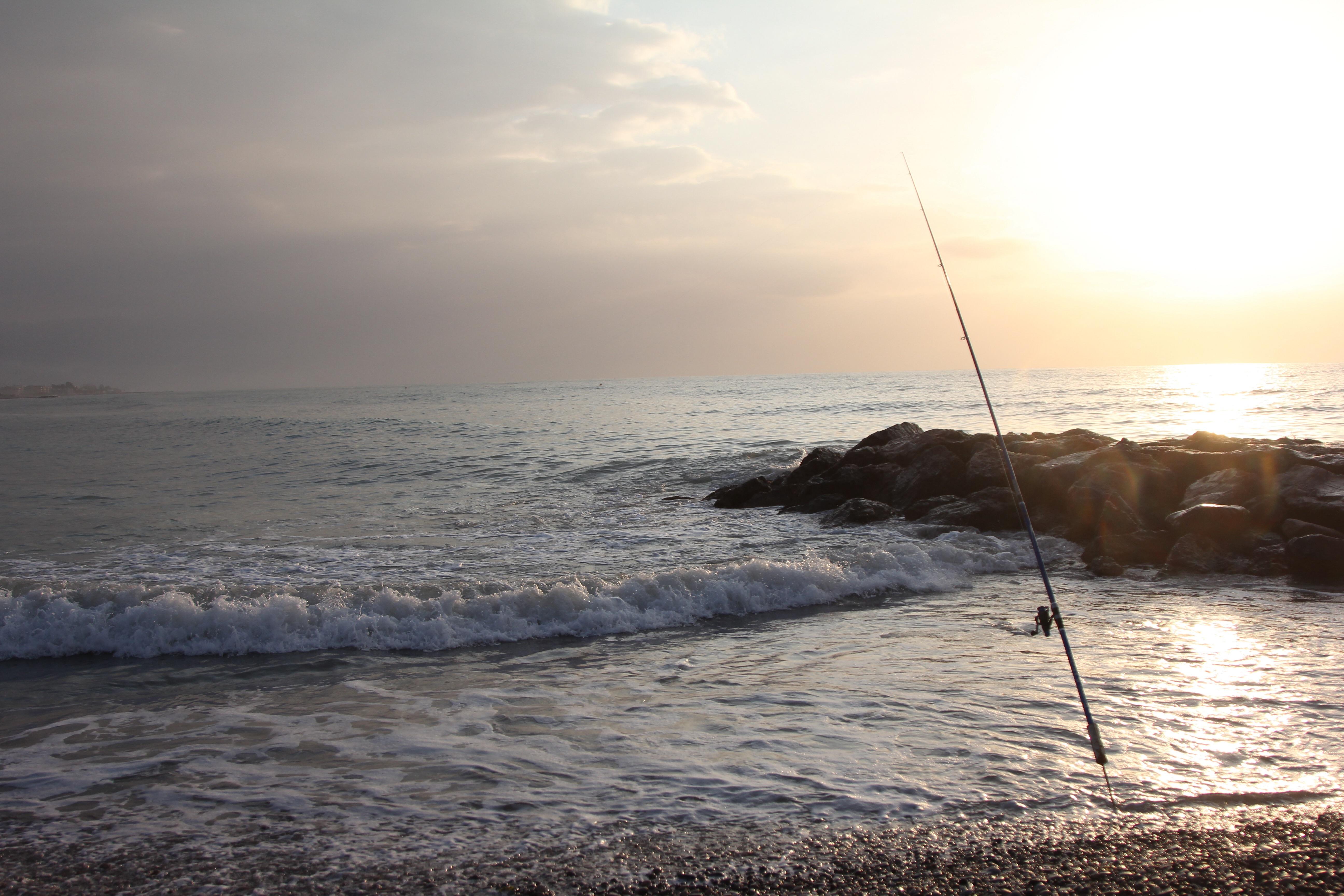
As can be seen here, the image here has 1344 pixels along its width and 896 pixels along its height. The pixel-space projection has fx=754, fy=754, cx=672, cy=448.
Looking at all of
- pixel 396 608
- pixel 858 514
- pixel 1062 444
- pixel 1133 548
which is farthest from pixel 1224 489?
pixel 396 608

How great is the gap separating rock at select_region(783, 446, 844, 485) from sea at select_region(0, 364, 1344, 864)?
2.17 m

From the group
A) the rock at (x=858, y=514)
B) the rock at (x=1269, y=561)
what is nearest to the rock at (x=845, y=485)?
the rock at (x=858, y=514)

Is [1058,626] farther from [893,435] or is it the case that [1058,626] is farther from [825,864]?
[893,435]

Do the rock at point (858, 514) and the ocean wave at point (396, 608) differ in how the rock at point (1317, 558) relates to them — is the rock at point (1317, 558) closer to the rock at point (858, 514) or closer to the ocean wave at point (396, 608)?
the ocean wave at point (396, 608)

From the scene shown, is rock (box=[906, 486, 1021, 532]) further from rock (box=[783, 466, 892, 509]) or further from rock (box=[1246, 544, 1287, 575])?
rock (box=[1246, 544, 1287, 575])

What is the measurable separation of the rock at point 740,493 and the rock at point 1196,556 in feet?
23.0

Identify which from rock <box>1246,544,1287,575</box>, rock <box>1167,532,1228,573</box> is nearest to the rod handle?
rock <box>1167,532,1228,573</box>

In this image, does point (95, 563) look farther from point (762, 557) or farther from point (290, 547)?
point (762, 557)

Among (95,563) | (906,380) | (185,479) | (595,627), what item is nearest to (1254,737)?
(595,627)

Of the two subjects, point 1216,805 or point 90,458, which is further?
point 90,458

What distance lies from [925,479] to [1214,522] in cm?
449

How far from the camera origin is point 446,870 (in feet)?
9.31

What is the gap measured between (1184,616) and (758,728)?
4.41m

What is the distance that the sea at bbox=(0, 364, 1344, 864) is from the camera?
3371 millimetres
